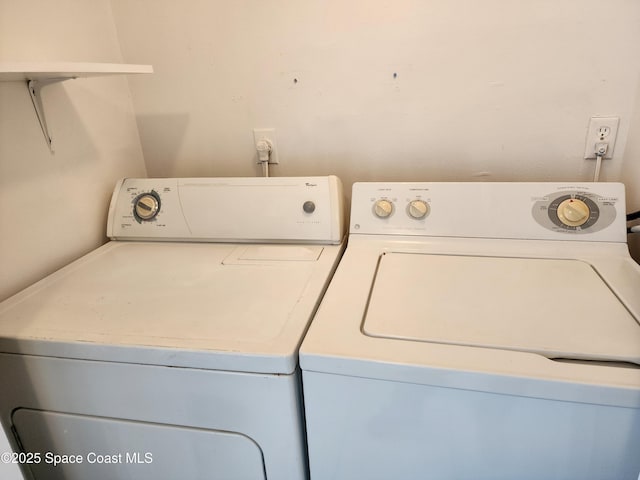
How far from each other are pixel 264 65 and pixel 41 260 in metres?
0.86

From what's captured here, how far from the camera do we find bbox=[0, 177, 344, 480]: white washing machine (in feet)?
2.60

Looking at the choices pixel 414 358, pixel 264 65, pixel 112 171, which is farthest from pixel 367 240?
pixel 112 171

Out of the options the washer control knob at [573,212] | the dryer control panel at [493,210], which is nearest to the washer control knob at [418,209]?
the dryer control panel at [493,210]

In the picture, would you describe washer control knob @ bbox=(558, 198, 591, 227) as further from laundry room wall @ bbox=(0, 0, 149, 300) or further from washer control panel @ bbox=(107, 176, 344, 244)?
laundry room wall @ bbox=(0, 0, 149, 300)

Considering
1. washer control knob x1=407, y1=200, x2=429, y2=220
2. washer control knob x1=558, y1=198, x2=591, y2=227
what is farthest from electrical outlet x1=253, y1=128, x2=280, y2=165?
washer control knob x1=558, y1=198, x2=591, y2=227

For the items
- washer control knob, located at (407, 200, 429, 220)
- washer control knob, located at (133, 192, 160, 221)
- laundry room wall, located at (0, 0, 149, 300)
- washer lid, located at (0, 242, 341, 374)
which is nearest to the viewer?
washer lid, located at (0, 242, 341, 374)

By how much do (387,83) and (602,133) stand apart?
624mm

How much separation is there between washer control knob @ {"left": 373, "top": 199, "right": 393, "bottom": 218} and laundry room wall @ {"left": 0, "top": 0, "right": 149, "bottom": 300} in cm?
87

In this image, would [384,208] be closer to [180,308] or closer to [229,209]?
[229,209]

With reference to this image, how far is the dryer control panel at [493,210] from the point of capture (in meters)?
1.08

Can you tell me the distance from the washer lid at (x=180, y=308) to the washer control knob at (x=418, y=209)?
24 centimetres

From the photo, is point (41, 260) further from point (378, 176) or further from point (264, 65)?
point (378, 176)

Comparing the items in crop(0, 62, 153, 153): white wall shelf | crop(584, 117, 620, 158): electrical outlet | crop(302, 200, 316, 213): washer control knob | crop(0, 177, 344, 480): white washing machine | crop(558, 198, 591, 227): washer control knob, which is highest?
crop(0, 62, 153, 153): white wall shelf

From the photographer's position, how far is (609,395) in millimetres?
637
